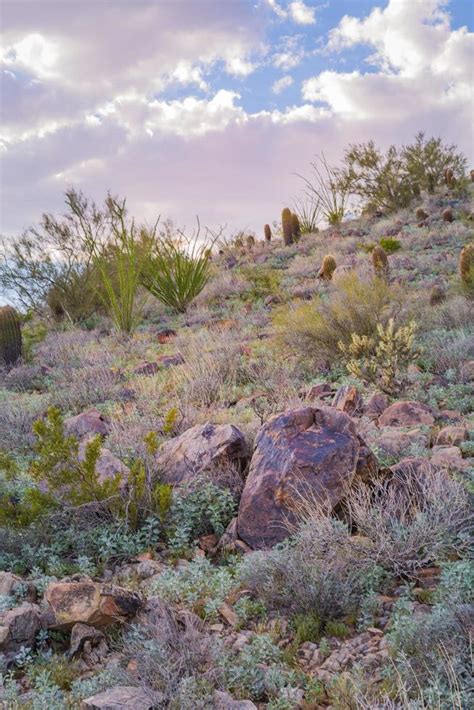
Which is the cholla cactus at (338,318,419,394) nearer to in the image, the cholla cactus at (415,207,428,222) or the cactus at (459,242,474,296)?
the cactus at (459,242,474,296)

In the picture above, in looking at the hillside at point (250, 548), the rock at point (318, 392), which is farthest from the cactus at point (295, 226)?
the rock at point (318, 392)

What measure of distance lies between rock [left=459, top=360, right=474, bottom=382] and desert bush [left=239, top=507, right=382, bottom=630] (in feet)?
14.6

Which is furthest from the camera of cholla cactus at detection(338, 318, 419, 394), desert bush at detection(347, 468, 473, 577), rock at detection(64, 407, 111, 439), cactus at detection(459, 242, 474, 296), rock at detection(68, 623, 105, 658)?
cactus at detection(459, 242, 474, 296)

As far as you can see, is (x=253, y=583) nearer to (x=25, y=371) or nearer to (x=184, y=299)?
(x=25, y=371)

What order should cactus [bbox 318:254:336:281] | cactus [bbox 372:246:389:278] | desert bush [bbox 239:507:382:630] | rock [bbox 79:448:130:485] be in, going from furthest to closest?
cactus [bbox 318:254:336:281] → cactus [bbox 372:246:389:278] → rock [bbox 79:448:130:485] → desert bush [bbox 239:507:382:630]

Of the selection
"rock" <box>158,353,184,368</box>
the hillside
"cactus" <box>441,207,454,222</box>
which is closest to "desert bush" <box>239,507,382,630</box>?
the hillside

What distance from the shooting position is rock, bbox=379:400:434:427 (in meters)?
6.14

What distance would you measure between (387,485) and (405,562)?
889 millimetres

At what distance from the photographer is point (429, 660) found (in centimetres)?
263

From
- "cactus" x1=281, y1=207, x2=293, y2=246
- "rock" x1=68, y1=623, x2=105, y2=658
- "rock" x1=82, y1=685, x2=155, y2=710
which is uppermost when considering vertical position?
"cactus" x1=281, y1=207, x2=293, y2=246

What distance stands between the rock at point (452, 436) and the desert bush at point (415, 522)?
3.98 ft

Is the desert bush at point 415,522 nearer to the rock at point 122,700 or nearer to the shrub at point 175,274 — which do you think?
the rock at point 122,700

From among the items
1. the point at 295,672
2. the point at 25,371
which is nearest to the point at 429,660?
the point at 295,672

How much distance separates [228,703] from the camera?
8.39ft
